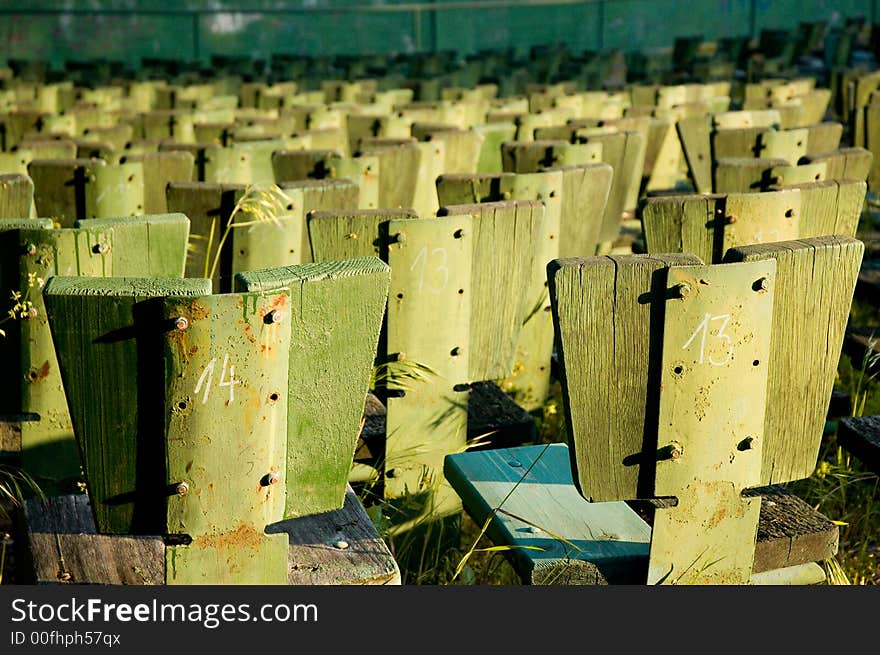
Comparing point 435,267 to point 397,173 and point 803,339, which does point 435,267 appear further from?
point 397,173

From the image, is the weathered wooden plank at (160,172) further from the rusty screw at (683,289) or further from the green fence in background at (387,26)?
the green fence in background at (387,26)

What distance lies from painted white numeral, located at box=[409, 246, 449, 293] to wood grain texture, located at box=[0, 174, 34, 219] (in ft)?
5.20

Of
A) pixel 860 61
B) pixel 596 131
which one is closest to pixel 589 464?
pixel 596 131

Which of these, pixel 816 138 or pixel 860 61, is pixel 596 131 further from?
pixel 860 61

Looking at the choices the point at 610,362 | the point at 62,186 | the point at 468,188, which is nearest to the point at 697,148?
the point at 468,188

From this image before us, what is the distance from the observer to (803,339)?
280 cm

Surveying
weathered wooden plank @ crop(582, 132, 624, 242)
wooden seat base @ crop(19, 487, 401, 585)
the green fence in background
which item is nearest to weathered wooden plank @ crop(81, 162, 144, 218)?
weathered wooden plank @ crop(582, 132, 624, 242)

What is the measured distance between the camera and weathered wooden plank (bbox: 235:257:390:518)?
2318 mm

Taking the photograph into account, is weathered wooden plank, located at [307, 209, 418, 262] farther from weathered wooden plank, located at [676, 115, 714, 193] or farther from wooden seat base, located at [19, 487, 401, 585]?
weathered wooden plank, located at [676, 115, 714, 193]

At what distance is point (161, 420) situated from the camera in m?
2.26

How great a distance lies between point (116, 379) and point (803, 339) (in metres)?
1.45

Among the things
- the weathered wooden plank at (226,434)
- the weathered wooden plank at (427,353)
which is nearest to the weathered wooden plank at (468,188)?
the weathered wooden plank at (427,353)

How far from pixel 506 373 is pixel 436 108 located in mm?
5871

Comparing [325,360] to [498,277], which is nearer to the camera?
[325,360]
